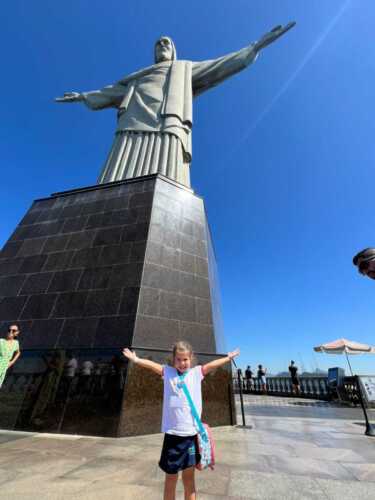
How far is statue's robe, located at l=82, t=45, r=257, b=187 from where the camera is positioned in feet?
35.6

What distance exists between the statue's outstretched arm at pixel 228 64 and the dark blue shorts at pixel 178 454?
17.2 m

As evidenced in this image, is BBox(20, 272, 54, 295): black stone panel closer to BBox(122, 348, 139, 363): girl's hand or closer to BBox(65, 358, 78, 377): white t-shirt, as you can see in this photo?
BBox(65, 358, 78, 377): white t-shirt

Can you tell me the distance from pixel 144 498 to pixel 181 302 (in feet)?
14.3

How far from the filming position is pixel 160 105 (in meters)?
12.5

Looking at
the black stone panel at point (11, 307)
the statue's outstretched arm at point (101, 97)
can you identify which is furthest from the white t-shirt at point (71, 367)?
the statue's outstretched arm at point (101, 97)

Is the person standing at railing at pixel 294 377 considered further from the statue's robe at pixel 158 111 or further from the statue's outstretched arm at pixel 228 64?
the statue's outstretched arm at pixel 228 64

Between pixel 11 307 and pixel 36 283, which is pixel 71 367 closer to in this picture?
pixel 11 307

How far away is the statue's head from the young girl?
18.9 metres

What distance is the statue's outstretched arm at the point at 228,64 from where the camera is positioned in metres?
14.6

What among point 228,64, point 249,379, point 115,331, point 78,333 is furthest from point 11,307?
point 249,379

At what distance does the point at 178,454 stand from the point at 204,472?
1.38 m

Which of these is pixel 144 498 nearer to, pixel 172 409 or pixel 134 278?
pixel 172 409

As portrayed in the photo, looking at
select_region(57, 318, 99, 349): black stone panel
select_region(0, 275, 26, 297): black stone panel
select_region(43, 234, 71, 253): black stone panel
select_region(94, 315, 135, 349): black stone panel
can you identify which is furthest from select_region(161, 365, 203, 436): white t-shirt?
select_region(43, 234, 71, 253): black stone panel

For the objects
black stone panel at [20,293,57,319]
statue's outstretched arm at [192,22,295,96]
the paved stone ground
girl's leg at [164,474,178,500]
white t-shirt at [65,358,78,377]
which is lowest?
the paved stone ground
